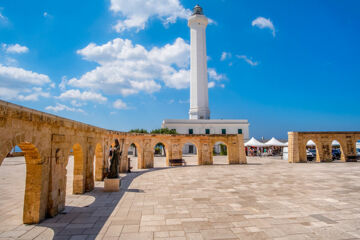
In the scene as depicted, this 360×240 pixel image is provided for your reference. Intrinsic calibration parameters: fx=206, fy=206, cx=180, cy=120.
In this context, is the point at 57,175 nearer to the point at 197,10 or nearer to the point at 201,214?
the point at 201,214

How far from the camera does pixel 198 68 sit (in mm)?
40812

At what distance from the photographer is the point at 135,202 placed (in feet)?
25.5

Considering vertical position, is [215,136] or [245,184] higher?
[215,136]

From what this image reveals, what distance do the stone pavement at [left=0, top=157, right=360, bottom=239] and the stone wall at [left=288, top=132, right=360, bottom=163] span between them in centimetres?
1272

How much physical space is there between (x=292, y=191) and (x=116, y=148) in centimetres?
833

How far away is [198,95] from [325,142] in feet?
77.6

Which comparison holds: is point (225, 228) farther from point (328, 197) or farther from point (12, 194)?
point (12, 194)

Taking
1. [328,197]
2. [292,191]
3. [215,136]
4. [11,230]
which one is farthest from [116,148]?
[215,136]

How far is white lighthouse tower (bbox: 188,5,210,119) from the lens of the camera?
4088 cm

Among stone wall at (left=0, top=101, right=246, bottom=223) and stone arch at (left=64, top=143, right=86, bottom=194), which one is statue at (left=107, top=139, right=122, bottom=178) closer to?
stone wall at (left=0, top=101, right=246, bottom=223)

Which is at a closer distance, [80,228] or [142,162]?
[80,228]

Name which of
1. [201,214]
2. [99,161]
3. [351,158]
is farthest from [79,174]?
[351,158]

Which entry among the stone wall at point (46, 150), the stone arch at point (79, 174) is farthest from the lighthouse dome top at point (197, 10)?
the stone arch at point (79, 174)

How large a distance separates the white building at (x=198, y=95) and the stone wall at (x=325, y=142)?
67.8ft
